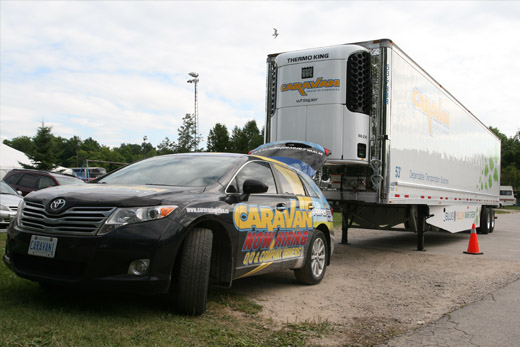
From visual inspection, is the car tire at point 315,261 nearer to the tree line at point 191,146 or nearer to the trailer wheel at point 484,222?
the trailer wheel at point 484,222

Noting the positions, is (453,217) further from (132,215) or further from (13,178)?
(13,178)

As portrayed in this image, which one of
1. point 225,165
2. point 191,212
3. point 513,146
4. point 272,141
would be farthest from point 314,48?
point 513,146

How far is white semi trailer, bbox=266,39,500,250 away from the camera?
937 centimetres

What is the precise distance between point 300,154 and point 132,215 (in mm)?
5206

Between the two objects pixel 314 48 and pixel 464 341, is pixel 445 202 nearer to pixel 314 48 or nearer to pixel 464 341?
pixel 314 48

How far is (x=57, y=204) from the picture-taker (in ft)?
14.2

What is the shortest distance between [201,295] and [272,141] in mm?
6114

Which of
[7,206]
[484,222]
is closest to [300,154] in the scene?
[7,206]

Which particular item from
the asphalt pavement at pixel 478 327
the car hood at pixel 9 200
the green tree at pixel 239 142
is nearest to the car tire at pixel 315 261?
the asphalt pavement at pixel 478 327

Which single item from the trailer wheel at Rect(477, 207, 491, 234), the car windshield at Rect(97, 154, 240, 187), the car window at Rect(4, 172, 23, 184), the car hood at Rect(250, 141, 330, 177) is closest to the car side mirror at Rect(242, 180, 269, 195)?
the car windshield at Rect(97, 154, 240, 187)

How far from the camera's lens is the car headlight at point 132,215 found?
4.17 metres

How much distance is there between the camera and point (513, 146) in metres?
100

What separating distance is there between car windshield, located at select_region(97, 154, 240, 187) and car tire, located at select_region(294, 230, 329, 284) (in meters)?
1.94

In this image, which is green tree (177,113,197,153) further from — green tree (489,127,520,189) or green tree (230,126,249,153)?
green tree (489,127,520,189)
